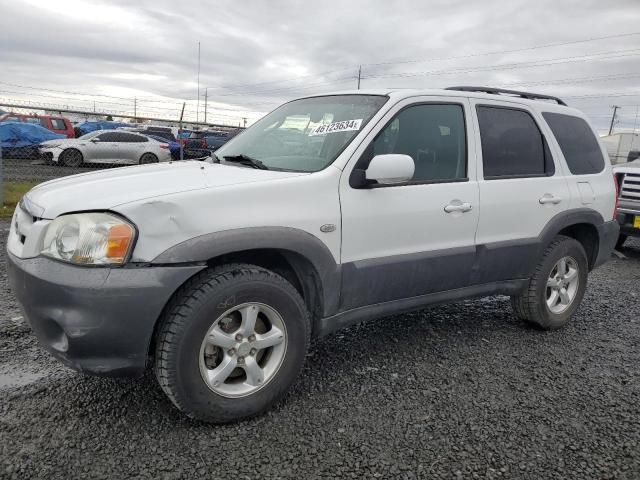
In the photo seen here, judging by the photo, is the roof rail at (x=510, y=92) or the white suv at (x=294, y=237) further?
the roof rail at (x=510, y=92)

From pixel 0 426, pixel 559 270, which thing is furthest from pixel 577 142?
pixel 0 426

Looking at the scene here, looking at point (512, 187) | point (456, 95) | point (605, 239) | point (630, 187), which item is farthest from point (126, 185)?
point (630, 187)

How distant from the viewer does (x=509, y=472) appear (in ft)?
7.86

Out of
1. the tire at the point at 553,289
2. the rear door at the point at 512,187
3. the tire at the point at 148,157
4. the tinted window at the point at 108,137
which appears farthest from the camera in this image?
the tire at the point at 148,157

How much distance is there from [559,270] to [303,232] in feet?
8.22

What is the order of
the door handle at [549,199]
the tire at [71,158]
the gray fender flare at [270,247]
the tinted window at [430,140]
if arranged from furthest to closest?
1. the tire at [71,158]
2. the door handle at [549,199]
3. the tinted window at [430,140]
4. the gray fender flare at [270,247]

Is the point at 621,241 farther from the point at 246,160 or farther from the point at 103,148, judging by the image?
the point at 103,148

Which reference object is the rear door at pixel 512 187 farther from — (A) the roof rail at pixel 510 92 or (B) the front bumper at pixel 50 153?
(B) the front bumper at pixel 50 153

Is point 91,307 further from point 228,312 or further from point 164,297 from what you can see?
point 228,312

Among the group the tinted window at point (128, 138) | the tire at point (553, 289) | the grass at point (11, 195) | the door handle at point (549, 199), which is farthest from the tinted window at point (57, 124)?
the door handle at point (549, 199)

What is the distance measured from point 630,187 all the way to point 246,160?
20.6 feet

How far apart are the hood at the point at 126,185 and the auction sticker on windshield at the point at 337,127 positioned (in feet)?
1.51

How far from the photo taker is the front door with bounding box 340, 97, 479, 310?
299 centimetres

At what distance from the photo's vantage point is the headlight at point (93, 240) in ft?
7.63
